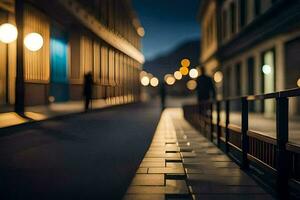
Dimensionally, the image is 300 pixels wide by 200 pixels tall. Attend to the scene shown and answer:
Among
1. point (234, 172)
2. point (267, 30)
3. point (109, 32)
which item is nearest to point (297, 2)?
point (267, 30)

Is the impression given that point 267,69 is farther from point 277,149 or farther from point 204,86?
point 277,149

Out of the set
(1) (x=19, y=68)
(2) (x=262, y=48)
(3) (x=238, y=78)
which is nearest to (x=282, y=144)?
(1) (x=19, y=68)

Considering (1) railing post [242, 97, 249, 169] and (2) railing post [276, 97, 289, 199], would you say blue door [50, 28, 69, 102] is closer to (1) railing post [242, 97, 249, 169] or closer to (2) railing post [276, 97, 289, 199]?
(1) railing post [242, 97, 249, 169]

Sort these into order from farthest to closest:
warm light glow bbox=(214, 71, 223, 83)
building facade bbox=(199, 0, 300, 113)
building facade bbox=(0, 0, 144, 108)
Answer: warm light glow bbox=(214, 71, 223, 83) < building facade bbox=(0, 0, 144, 108) < building facade bbox=(199, 0, 300, 113)

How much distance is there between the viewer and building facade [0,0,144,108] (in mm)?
19500

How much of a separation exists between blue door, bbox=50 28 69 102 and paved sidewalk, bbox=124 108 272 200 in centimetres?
1906

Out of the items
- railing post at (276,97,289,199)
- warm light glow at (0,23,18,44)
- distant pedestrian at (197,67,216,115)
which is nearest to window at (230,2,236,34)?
distant pedestrian at (197,67,216,115)

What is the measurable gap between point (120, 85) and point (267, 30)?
96.9ft

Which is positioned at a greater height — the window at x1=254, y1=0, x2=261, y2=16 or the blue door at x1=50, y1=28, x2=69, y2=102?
the window at x1=254, y1=0, x2=261, y2=16

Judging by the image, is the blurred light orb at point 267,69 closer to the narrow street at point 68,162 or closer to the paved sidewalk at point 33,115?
the paved sidewalk at point 33,115

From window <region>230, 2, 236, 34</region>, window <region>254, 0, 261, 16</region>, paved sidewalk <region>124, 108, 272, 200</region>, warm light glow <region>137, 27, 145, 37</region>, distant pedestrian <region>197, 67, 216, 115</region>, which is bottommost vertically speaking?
paved sidewalk <region>124, 108, 272, 200</region>

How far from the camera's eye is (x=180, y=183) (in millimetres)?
4941

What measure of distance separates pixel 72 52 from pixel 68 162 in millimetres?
23321

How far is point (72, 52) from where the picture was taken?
95.2 ft
